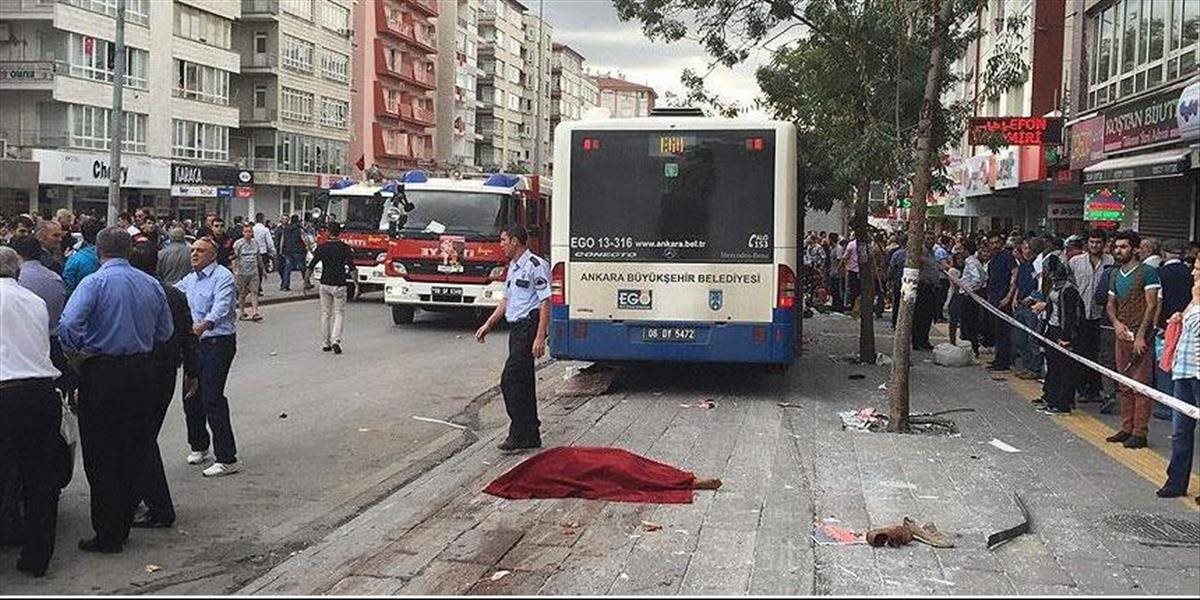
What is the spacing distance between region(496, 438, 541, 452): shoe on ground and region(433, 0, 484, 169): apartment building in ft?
305

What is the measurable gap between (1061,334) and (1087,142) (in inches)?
442

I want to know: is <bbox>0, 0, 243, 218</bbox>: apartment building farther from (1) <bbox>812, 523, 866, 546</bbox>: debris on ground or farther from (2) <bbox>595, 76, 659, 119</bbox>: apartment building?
(2) <bbox>595, 76, 659, 119</bbox>: apartment building

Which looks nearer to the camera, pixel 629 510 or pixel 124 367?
pixel 124 367

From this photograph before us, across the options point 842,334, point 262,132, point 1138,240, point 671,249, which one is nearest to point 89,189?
point 262,132

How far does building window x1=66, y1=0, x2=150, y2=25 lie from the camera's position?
5069 cm

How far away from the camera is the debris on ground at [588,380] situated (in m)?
13.5

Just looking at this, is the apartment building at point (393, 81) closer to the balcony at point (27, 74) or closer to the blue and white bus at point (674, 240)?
the balcony at point (27, 74)

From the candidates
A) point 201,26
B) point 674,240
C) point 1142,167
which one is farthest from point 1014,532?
point 201,26

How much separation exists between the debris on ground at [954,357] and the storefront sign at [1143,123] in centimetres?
416

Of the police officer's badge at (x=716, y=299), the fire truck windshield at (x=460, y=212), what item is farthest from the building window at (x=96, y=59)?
the police officer's badge at (x=716, y=299)

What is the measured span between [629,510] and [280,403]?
6.14 meters

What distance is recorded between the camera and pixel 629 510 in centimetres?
761

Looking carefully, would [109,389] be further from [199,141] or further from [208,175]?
[199,141]

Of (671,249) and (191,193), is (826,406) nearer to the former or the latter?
(671,249)
